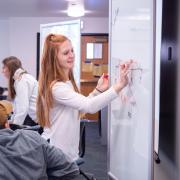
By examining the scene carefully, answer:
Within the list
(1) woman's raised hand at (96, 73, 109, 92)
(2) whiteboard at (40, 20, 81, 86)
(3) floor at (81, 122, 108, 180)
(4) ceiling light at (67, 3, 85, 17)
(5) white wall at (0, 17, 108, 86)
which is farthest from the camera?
(5) white wall at (0, 17, 108, 86)

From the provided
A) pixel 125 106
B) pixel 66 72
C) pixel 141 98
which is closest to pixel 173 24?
pixel 141 98

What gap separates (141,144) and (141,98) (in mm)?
250

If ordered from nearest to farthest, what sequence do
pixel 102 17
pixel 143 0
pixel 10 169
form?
pixel 10 169 < pixel 143 0 < pixel 102 17

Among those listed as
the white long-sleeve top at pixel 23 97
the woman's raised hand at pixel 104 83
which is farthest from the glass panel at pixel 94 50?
the woman's raised hand at pixel 104 83

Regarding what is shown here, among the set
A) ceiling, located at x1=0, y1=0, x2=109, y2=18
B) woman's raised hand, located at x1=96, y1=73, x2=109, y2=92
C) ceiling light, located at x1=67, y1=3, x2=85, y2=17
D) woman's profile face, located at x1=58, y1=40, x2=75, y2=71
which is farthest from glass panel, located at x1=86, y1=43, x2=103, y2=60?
woman's profile face, located at x1=58, y1=40, x2=75, y2=71

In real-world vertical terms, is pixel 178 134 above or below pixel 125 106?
below

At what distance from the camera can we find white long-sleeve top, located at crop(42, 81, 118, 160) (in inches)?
73.8

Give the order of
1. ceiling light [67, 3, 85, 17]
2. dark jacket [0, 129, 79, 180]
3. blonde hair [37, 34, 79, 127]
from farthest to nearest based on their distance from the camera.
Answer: ceiling light [67, 3, 85, 17], blonde hair [37, 34, 79, 127], dark jacket [0, 129, 79, 180]

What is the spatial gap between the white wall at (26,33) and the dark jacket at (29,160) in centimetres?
626

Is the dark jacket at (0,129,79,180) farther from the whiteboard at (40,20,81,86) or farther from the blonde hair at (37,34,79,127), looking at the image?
the whiteboard at (40,20,81,86)

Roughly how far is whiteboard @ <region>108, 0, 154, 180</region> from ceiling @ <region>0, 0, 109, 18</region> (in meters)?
3.62

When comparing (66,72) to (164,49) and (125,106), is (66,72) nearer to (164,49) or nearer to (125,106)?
(125,106)

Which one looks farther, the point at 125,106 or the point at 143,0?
the point at 125,106

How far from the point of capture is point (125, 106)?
197 centimetres
